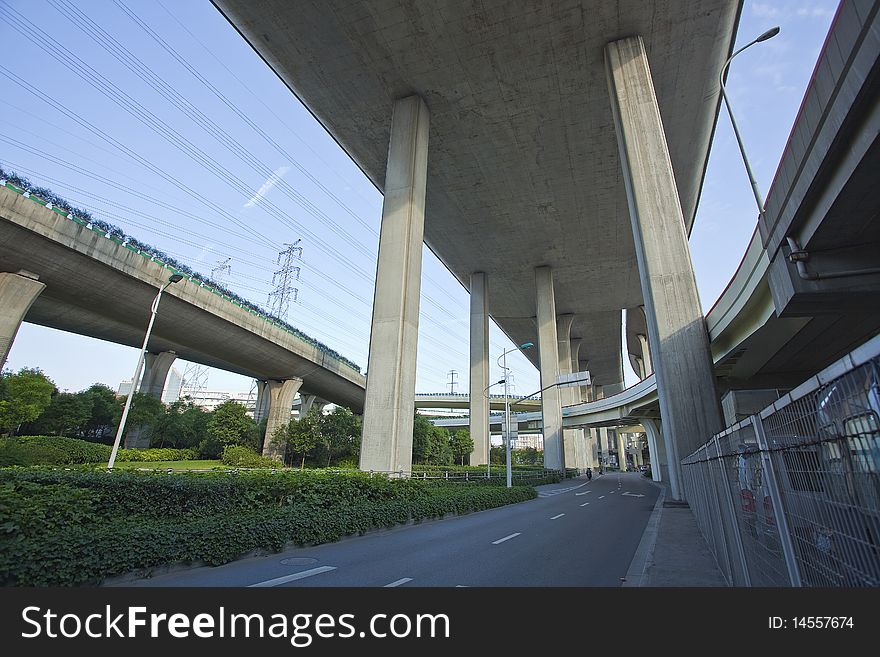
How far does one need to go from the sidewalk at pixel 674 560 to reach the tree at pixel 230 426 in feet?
136

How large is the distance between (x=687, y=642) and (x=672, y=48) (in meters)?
27.2

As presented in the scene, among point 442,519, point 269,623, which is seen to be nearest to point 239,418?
point 442,519

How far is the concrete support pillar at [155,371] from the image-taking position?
45.7 m

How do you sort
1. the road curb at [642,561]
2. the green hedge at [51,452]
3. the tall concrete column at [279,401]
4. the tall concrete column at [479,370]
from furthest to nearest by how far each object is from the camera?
the tall concrete column at [279,401]
the tall concrete column at [479,370]
the green hedge at [51,452]
the road curb at [642,561]

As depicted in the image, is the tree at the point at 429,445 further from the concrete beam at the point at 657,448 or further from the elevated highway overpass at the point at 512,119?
the elevated highway overpass at the point at 512,119

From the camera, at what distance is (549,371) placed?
4519 centimetres

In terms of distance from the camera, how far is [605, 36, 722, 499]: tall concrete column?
16.0 meters

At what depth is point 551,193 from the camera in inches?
1326

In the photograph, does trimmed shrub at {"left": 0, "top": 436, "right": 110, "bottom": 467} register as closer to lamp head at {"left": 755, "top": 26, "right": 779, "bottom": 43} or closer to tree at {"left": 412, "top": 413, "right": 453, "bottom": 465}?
tree at {"left": 412, "top": 413, "right": 453, "bottom": 465}

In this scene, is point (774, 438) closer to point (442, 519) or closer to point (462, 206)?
point (442, 519)

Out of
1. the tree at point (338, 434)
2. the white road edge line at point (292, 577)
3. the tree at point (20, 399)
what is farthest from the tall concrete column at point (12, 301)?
the white road edge line at point (292, 577)

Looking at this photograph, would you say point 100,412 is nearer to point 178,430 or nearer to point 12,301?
point 178,430

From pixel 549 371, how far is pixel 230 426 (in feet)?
112

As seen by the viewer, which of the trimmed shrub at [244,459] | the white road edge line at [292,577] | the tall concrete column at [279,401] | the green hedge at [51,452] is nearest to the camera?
the white road edge line at [292,577]
